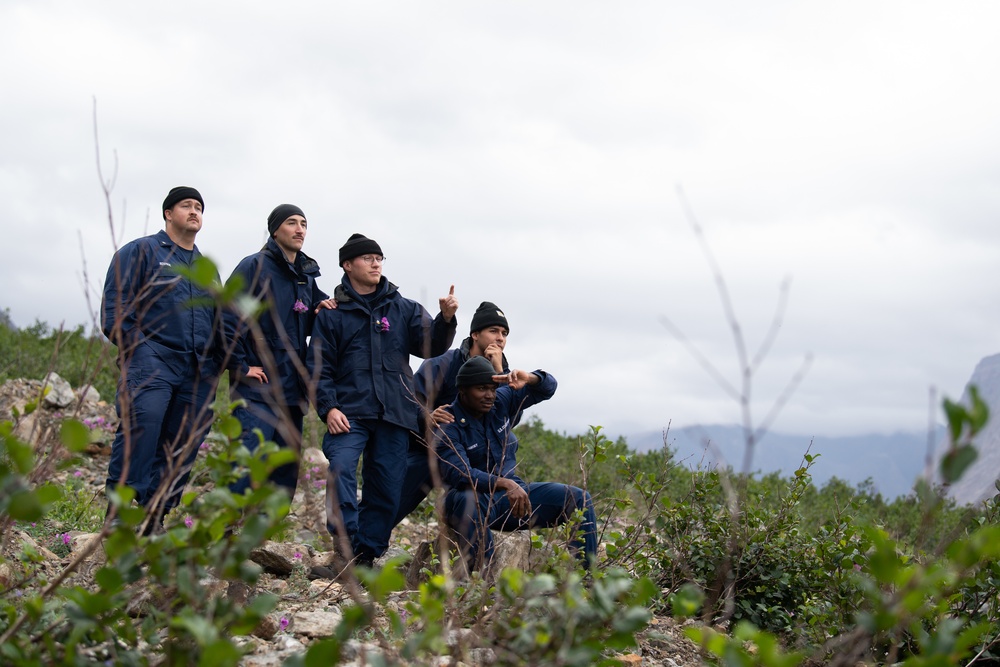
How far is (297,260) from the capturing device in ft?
18.9

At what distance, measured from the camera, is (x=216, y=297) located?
6.09ft

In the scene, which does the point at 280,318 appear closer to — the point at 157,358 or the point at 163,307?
the point at 163,307

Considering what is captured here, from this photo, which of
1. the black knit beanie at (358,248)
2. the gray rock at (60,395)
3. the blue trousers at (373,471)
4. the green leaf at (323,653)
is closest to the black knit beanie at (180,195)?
the black knit beanie at (358,248)

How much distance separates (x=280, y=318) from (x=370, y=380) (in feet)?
2.21

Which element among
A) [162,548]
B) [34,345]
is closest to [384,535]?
[162,548]

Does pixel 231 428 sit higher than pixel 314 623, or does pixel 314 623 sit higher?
pixel 231 428

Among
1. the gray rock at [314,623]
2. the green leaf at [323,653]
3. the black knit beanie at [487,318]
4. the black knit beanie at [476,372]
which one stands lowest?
the gray rock at [314,623]

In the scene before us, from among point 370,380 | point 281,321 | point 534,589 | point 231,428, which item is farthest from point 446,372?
point 534,589

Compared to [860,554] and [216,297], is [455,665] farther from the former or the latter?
[860,554]

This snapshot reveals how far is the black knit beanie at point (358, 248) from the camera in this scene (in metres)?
5.70

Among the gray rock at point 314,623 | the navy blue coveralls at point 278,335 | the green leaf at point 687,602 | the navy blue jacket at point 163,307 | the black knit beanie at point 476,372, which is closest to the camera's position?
the green leaf at point 687,602

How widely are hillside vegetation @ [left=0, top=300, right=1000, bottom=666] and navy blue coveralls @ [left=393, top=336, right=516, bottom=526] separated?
115 cm

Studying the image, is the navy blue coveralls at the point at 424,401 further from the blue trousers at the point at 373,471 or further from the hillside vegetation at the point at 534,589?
the hillside vegetation at the point at 534,589

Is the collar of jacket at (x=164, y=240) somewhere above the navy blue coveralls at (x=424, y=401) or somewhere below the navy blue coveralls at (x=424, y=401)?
above
